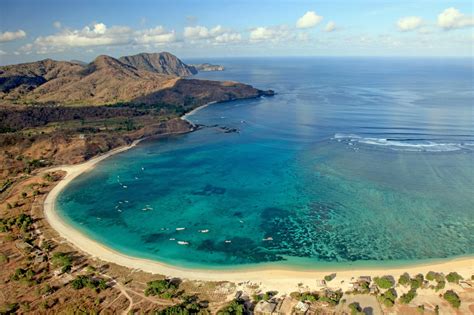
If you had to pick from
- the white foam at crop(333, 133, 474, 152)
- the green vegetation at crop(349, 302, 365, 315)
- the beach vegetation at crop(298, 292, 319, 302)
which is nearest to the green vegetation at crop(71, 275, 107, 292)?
the beach vegetation at crop(298, 292, 319, 302)

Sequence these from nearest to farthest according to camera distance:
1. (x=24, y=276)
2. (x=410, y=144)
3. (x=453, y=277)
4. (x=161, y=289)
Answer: (x=161, y=289) → (x=453, y=277) → (x=24, y=276) → (x=410, y=144)

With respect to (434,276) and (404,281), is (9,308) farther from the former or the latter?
(434,276)

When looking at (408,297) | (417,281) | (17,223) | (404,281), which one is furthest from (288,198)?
(17,223)

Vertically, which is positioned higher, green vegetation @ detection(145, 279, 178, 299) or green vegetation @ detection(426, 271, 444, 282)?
green vegetation @ detection(145, 279, 178, 299)

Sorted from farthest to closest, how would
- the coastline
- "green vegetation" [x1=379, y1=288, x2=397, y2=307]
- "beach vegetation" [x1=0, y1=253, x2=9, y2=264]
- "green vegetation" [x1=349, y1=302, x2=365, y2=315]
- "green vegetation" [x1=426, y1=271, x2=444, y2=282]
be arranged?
1. "beach vegetation" [x1=0, y1=253, x2=9, y2=264]
2. the coastline
3. "green vegetation" [x1=426, y1=271, x2=444, y2=282]
4. "green vegetation" [x1=379, y1=288, x2=397, y2=307]
5. "green vegetation" [x1=349, y1=302, x2=365, y2=315]

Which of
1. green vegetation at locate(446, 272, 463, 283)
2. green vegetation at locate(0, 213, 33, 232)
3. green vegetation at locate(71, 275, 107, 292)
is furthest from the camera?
green vegetation at locate(0, 213, 33, 232)

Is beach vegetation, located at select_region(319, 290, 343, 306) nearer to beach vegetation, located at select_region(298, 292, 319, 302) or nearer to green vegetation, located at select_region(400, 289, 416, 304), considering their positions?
beach vegetation, located at select_region(298, 292, 319, 302)

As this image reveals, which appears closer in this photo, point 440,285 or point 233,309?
point 233,309
